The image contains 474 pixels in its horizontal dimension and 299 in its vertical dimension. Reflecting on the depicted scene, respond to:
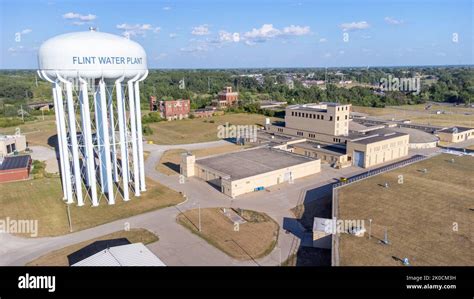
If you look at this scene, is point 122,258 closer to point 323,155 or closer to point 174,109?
point 323,155

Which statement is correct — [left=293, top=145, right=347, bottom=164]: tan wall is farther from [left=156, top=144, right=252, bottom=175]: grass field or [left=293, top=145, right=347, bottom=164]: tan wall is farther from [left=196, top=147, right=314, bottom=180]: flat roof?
[left=156, top=144, right=252, bottom=175]: grass field

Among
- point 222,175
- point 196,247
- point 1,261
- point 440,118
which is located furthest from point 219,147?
point 440,118

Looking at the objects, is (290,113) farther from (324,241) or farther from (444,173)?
(324,241)

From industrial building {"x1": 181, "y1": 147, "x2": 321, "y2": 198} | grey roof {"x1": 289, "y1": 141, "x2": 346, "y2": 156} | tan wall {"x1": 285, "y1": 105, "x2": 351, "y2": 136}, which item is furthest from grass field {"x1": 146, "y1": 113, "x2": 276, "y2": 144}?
industrial building {"x1": 181, "y1": 147, "x2": 321, "y2": 198}

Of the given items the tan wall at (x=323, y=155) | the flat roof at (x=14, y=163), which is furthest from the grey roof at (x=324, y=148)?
the flat roof at (x=14, y=163)

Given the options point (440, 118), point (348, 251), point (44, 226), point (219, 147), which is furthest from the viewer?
point (440, 118)

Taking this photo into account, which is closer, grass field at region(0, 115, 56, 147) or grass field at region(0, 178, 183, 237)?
grass field at region(0, 178, 183, 237)

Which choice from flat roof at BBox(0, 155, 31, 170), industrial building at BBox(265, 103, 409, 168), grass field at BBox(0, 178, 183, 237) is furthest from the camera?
industrial building at BBox(265, 103, 409, 168)
